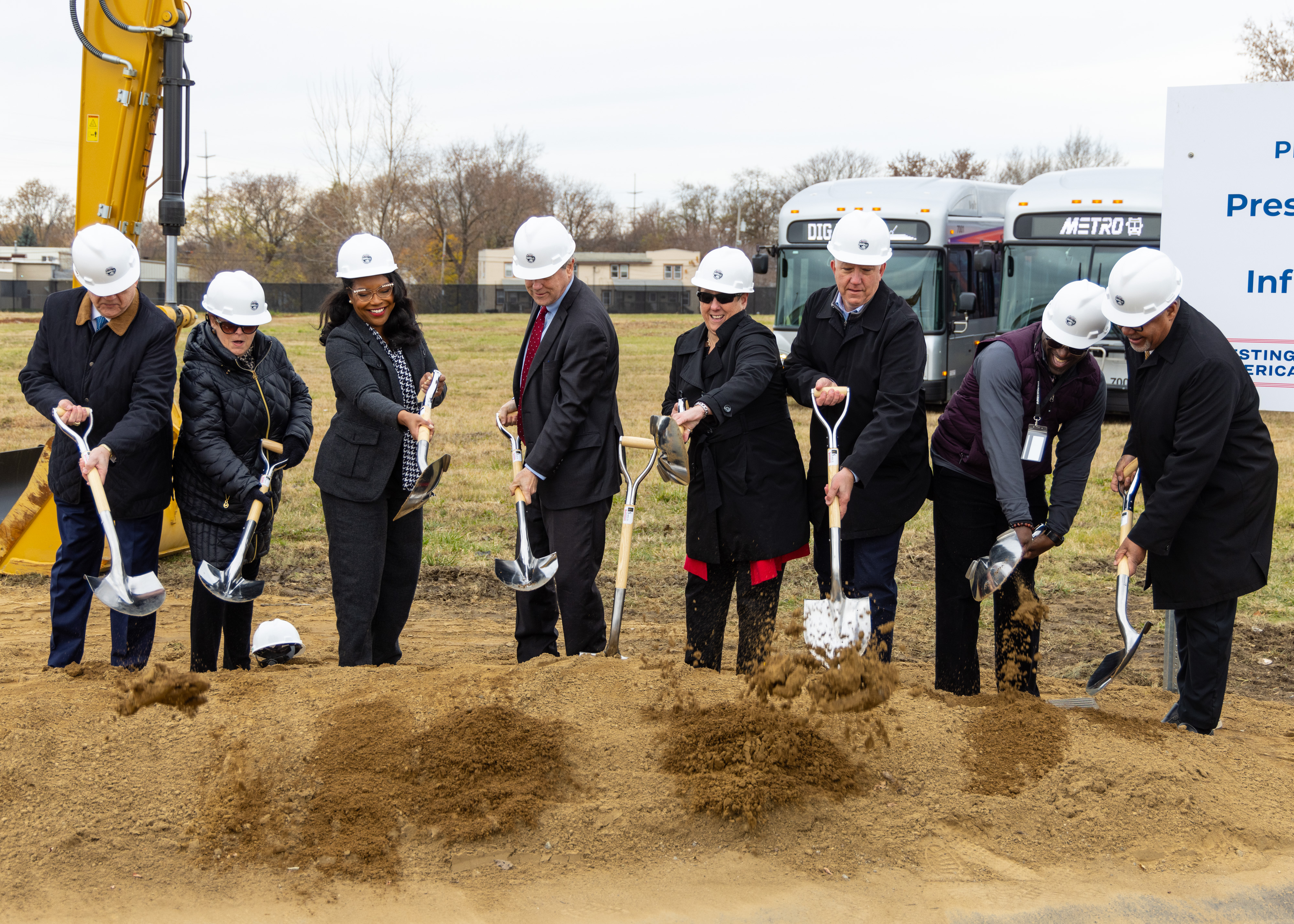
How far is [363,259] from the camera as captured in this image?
4.16 m

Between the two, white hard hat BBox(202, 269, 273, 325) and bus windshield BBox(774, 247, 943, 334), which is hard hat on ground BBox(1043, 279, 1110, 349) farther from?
bus windshield BBox(774, 247, 943, 334)

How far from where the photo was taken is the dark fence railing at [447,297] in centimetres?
3747

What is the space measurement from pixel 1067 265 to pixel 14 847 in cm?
1284

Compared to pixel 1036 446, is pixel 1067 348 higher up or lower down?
higher up

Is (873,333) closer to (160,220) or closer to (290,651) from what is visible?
(290,651)

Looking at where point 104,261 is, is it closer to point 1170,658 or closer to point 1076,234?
point 1170,658

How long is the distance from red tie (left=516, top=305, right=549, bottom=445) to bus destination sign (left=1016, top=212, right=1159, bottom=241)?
34.6 ft

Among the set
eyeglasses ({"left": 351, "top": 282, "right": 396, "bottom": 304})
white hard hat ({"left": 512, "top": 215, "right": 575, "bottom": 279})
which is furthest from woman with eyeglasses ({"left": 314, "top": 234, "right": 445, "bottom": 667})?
white hard hat ({"left": 512, "top": 215, "right": 575, "bottom": 279})

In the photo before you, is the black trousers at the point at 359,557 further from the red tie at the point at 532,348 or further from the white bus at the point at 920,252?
the white bus at the point at 920,252

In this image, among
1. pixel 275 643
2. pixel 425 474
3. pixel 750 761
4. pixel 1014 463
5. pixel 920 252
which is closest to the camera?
pixel 750 761

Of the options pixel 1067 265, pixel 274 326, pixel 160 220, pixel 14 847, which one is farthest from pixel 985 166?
pixel 14 847

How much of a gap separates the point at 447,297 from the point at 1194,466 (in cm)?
4116

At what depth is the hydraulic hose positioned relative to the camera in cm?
560

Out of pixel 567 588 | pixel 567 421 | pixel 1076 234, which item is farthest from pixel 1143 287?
pixel 1076 234
